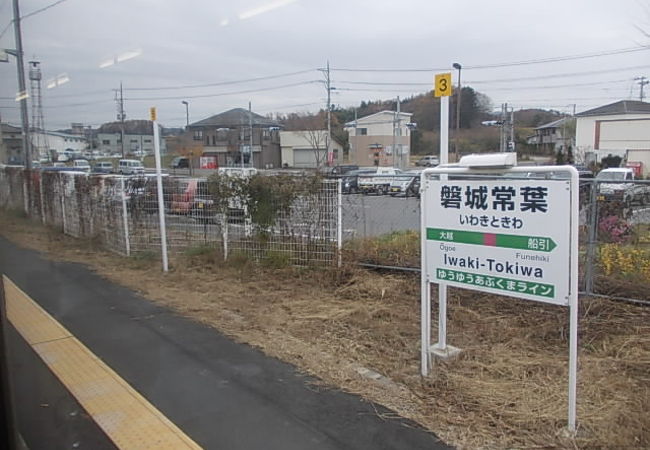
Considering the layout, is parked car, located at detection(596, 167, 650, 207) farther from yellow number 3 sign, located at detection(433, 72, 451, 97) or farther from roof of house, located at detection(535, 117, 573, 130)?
roof of house, located at detection(535, 117, 573, 130)

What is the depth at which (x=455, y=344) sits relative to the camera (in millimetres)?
3777

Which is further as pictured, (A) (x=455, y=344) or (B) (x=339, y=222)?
(B) (x=339, y=222)

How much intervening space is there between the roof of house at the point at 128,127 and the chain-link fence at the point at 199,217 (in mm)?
1435

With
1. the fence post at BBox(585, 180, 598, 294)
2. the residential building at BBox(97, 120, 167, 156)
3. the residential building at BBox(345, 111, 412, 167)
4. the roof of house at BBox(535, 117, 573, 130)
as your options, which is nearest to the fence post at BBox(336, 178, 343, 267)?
the fence post at BBox(585, 180, 598, 294)

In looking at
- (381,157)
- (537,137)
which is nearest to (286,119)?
(381,157)

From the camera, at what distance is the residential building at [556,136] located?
34562 millimetres

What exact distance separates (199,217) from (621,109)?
36.4 metres

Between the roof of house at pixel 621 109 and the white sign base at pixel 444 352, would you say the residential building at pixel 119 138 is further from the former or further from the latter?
the roof of house at pixel 621 109

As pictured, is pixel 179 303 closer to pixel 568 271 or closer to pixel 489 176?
pixel 489 176

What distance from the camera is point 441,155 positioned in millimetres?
3336

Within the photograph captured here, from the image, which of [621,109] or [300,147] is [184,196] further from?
[300,147]

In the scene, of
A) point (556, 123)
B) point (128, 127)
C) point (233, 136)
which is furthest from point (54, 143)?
point (233, 136)

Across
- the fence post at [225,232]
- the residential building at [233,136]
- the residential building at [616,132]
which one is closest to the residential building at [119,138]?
the fence post at [225,232]

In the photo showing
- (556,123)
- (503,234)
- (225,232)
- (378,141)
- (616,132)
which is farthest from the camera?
(378,141)
